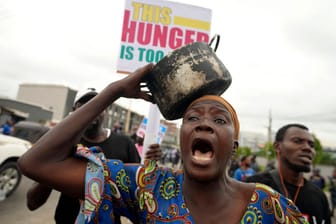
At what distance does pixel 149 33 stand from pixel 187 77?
1.37m

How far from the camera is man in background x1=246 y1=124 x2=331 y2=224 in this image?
7.18ft

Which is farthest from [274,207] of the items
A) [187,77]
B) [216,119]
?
[187,77]

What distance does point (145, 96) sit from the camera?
1.64 m

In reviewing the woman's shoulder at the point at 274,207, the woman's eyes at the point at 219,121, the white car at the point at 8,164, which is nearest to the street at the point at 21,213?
the white car at the point at 8,164

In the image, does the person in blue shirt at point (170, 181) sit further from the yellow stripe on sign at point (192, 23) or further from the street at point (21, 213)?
the street at point (21, 213)

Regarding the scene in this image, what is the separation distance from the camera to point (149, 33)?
8.26 ft

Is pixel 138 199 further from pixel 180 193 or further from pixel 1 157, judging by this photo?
pixel 1 157

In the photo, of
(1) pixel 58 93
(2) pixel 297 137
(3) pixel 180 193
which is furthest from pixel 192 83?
(1) pixel 58 93

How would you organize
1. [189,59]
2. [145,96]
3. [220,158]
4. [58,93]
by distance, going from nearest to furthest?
[220,158]
[189,59]
[145,96]
[58,93]

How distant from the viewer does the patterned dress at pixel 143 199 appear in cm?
124

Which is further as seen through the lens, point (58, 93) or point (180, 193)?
point (58, 93)

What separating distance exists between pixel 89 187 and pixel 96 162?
13cm

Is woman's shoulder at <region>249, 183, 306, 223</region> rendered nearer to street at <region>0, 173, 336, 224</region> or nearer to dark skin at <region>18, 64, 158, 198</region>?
dark skin at <region>18, 64, 158, 198</region>

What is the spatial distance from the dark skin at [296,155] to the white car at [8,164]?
494 centimetres
